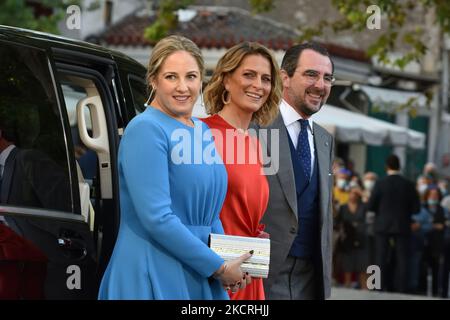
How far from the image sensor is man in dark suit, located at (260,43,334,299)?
234 inches

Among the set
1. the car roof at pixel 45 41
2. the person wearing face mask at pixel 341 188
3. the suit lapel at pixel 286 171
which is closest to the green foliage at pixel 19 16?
the person wearing face mask at pixel 341 188

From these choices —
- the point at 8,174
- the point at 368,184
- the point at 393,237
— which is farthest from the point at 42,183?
the point at 368,184

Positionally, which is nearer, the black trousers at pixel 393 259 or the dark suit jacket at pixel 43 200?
the dark suit jacket at pixel 43 200

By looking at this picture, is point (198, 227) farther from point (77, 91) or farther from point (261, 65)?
point (77, 91)

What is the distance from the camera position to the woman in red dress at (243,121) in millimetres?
5211

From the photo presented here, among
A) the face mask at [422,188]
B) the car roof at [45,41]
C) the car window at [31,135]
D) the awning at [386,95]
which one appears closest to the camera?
the car window at [31,135]

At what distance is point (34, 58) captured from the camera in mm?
5633

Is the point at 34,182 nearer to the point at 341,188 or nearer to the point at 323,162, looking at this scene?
the point at 323,162

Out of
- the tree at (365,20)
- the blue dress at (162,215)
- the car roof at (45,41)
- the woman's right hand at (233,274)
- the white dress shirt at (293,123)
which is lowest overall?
the woman's right hand at (233,274)

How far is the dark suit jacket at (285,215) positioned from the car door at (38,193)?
817mm

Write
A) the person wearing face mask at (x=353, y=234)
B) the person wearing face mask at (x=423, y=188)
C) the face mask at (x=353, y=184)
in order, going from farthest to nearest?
the person wearing face mask at (x=423, y=188) → the face mask at (x=353, y=184) → the person wearing face mask at (x=353, y=234)

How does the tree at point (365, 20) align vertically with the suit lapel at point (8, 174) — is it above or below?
above

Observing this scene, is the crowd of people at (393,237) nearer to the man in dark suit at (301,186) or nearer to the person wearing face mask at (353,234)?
the person wearing face mask at (353,234)

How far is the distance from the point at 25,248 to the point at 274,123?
55.2 inches
